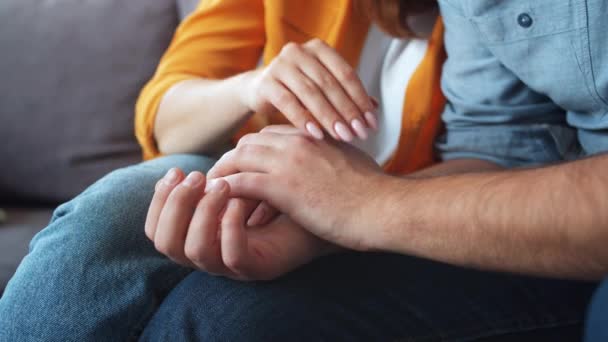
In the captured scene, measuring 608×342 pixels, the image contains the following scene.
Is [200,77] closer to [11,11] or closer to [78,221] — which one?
[78,221]

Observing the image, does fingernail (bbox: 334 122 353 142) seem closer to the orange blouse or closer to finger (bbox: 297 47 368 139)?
finger (bbox: 297 47 368 139)

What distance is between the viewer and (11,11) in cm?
142

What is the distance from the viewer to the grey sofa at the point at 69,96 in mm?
1353

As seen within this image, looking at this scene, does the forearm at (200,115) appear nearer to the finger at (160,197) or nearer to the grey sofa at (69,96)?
the finger at (160,197)

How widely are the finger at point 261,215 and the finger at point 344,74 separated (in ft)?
0.47

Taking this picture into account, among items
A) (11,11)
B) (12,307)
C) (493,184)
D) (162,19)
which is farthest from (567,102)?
(11,11)

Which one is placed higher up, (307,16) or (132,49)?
(307,16)

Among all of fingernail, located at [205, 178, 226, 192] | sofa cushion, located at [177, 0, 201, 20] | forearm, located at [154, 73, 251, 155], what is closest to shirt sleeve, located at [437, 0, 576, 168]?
forearm, located at [154, 73, 251, 155]

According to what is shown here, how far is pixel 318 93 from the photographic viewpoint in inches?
27.8

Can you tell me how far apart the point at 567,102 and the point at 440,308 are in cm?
30

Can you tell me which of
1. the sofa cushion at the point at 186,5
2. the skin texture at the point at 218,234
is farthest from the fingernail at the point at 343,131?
the sofa cushion at the point at 186,5

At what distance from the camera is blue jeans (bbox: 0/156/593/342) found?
607 millimetres

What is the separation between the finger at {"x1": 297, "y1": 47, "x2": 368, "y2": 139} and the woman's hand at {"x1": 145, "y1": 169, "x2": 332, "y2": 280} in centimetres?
13

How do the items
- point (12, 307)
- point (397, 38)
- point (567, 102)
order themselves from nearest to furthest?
1. point (12, 307)
2. point (567, 102)
3. point (397, 38)
